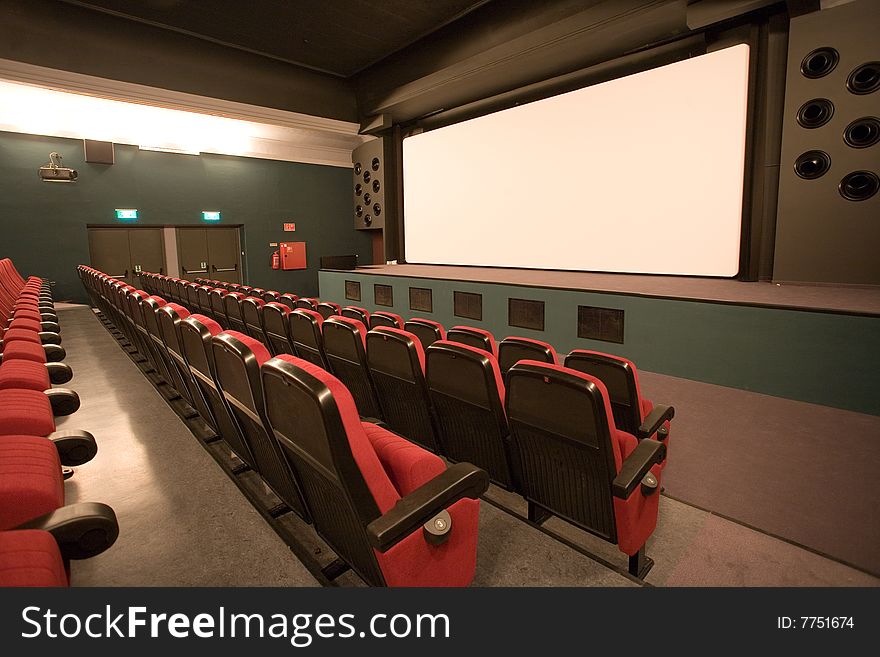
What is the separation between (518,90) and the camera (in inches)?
299

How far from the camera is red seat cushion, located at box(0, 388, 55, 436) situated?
4.70ft

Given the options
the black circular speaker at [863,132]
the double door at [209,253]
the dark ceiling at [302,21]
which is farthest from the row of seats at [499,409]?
the double door at [209,253]

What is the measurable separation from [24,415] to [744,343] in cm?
415

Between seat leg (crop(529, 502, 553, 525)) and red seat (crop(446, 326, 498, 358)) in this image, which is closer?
seat leg (crop(529, 502, 553, 525))

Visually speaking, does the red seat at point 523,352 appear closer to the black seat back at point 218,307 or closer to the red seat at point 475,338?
the red seat at point 475,338

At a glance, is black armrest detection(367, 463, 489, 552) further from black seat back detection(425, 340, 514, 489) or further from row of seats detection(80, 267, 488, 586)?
black seat back detection(425, 340, 514, 489)

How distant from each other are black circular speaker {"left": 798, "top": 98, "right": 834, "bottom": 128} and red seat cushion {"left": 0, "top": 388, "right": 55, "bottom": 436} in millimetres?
6017

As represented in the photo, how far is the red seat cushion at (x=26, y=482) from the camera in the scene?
0.98 metres

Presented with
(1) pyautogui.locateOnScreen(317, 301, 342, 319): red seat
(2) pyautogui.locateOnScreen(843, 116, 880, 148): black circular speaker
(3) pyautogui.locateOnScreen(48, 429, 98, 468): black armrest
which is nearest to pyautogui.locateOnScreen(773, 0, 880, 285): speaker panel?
(2) pyautogui.locateOnScreen(843, 116, 880, 148): black circular speaker

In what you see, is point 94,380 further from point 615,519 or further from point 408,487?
point 615,519

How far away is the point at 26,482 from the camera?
1021mm

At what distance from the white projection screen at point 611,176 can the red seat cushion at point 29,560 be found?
20.0ft

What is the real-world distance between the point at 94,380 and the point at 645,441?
322cm
